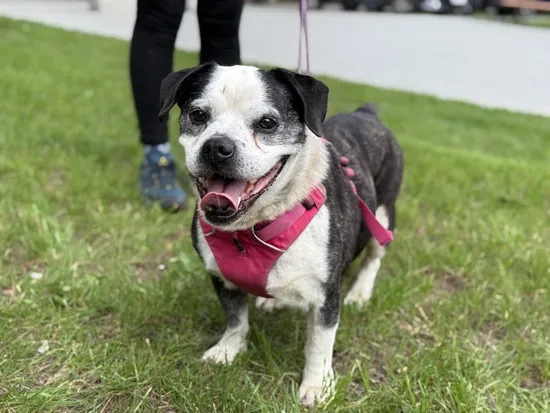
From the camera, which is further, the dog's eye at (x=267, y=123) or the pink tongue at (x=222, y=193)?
the dog's eye at (x=267, y=123)

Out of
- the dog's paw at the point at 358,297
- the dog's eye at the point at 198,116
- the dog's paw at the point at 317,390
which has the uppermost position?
the dog's eye at the point at 198,116

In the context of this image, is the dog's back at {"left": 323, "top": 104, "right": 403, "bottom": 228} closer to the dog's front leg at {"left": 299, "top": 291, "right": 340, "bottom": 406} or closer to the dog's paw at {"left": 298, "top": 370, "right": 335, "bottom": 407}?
the dog's front leg at {"left": 299, "top": 291, "right": 340, "bottom": 406}

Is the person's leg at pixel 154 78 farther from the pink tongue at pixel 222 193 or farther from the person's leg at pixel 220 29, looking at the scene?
the pink tongue at pixel 222 193

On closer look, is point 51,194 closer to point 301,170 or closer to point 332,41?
point 301,170

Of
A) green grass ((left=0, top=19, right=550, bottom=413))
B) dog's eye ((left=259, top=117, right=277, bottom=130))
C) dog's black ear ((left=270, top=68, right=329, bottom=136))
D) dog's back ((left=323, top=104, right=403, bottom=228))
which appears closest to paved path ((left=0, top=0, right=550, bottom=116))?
green grass ((left=0, top=19, right=550, bottom=413))

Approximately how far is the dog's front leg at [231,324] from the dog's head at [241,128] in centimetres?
46

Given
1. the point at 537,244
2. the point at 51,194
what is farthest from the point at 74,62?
the point at 537,244

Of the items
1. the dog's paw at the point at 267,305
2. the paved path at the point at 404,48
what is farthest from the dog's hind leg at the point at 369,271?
the paved path at the point at 404,48

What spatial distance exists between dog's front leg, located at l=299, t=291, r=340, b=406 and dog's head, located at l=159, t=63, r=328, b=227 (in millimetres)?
483

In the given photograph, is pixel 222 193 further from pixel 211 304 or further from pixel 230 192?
pixel 211 304

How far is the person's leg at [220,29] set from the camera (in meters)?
3.11

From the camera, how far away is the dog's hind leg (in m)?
2.77

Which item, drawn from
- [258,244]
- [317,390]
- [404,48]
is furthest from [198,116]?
[404,48]

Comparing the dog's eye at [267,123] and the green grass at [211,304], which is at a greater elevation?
the dog's eye at [267,123]
